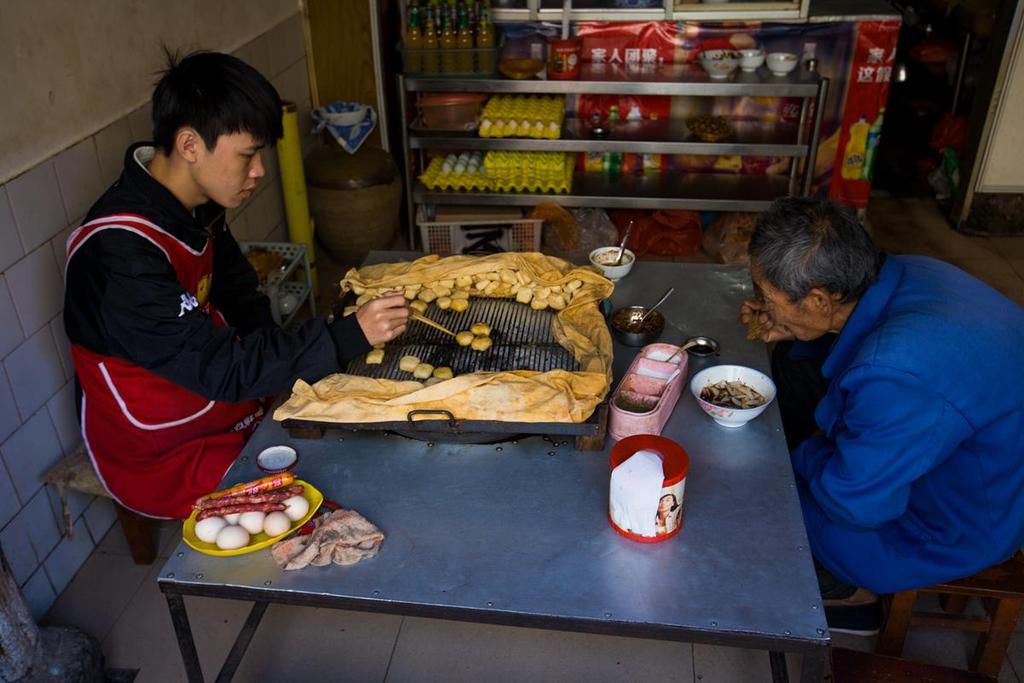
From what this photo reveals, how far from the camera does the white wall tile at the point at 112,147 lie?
2.98 m

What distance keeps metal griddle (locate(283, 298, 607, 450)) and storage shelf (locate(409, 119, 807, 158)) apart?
2380mm

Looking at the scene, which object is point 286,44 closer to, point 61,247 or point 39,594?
point 61,247

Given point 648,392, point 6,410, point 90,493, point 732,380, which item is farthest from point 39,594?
point 732,380

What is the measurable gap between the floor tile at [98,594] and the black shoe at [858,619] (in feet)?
7.74

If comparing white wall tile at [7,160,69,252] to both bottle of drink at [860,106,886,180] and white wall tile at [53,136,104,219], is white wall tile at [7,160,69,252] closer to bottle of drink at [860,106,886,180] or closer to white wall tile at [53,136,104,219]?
white wall tile at [53,136,104,219]

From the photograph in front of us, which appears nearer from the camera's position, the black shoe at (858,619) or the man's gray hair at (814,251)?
the man's gray hair at (814,251)

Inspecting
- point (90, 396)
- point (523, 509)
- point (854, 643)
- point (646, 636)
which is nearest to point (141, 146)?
point (90, 396)

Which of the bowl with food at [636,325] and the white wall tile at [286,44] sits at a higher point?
the white wall tile at [286,44]

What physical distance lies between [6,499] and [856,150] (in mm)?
4734

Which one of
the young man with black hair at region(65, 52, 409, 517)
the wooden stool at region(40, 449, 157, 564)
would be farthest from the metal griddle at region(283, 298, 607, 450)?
the wooden stool at region(40, 449, 157, 564)

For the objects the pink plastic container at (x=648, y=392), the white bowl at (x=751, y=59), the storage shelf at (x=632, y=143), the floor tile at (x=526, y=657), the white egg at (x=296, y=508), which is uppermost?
the white bowl at (x=751, y=59)

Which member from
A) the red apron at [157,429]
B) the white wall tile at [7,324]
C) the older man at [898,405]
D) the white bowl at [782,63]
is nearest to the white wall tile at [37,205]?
the white wall tile at [7,324]

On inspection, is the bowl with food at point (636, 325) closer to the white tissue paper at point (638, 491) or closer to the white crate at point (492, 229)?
the white tissue paper at point (638, 491)

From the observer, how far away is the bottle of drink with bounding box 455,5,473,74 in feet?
15.5
